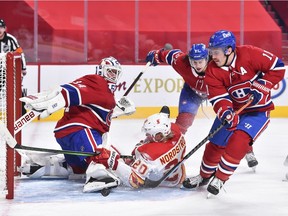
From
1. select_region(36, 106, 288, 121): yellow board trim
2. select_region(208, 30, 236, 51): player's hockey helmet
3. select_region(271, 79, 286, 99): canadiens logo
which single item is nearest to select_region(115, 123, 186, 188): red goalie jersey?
select_region(208, 30, 236, 51): player's hockey helmet

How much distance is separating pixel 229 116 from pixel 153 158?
53 centimetres

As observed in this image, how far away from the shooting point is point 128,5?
9297 millimetres

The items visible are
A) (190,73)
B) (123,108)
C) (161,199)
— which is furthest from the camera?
(190,73)

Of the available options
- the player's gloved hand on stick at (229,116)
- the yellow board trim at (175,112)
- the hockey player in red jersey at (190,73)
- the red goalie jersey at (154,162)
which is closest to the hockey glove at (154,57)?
the hockey player in red jersey at (190,73)

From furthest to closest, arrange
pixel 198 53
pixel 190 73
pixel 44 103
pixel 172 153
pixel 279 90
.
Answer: pixel 279 90 < pixel 190 73 < pixel 198 53 < pixel 172 153 < pixel 44 103

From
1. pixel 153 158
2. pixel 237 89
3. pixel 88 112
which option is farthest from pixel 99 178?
pixel 237 89

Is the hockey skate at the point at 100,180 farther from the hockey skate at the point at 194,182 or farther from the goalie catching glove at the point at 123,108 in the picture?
the goalie catching glove at the point at 123,108

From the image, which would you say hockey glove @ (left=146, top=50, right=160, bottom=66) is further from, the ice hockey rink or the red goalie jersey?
the red goalie jersey

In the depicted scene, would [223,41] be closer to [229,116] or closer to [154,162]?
[229,116]

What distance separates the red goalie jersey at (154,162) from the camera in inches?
185

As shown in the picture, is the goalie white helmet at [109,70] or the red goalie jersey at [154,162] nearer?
the red goalie jersey at [154,162]

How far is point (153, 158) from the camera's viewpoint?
186 inches

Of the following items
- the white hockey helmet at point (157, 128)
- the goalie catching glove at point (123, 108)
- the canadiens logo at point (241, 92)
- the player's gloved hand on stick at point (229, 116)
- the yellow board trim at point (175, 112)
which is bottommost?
the yellow board trim at point (175, 112)

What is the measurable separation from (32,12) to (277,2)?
3.58m
